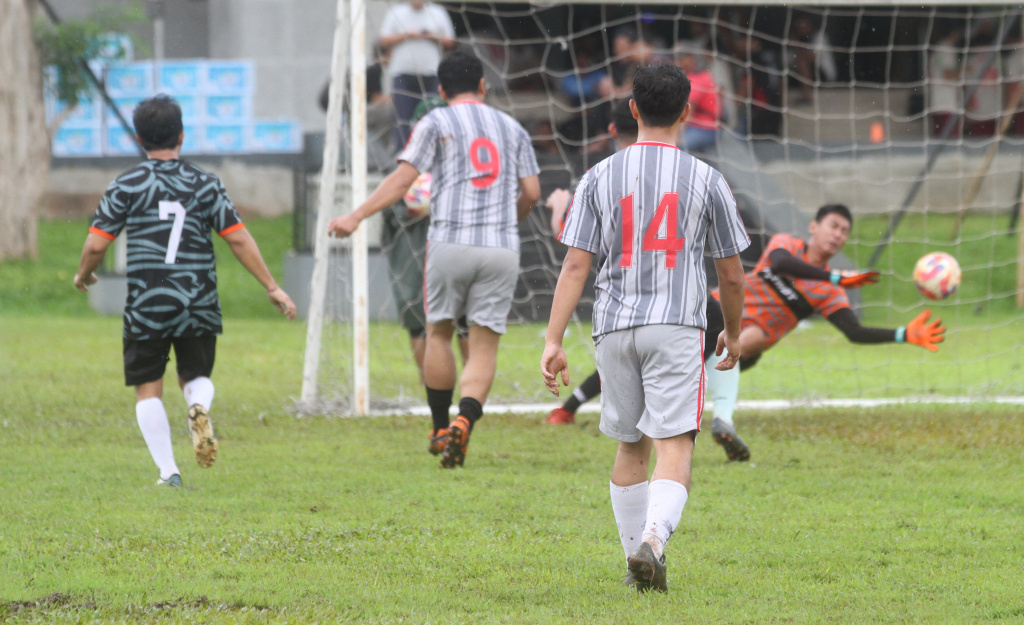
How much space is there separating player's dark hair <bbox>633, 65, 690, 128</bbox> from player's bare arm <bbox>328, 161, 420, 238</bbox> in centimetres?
217

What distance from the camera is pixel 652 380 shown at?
135 inches

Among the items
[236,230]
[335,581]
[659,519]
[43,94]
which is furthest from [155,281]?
[43,94]

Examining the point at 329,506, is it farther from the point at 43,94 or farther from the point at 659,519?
the point at 43,94

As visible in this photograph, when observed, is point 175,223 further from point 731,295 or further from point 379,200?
point 731,295

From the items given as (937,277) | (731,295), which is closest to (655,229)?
(731,295)

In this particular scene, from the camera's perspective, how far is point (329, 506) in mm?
4672

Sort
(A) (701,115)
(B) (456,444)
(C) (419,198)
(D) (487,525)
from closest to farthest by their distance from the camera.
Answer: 1. (D) (487,525)
2. (B) (456,444)
3. (C) (419,198)
4. (A) (701,115)

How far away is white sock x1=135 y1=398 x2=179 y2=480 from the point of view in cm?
493

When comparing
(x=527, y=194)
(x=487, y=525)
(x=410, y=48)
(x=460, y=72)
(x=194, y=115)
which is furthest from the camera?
(x=194, y=115)

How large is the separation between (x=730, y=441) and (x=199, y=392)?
2.55m

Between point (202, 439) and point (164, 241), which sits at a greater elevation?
point (164, 241)

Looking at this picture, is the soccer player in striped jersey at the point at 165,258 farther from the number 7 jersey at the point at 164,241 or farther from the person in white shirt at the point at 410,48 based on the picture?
the person in white shirt at the point at 410,48

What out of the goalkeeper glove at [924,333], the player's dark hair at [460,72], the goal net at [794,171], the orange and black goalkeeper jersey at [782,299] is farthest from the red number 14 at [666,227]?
the goal net at [794,171]

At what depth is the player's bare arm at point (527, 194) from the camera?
578 cm
